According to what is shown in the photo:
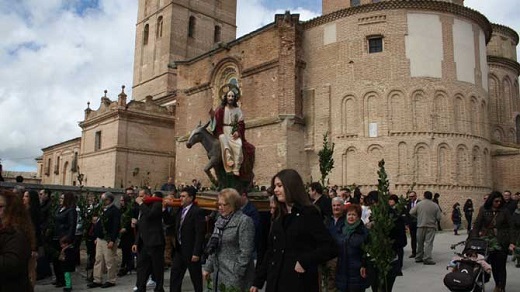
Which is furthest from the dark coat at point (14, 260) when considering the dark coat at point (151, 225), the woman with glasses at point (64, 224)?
the woman with glasses at point (64, 224)

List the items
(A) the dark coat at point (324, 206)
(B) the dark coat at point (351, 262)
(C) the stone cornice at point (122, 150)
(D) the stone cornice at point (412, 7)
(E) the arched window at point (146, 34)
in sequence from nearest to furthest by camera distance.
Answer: (B) the dark coat at point (351, 262), (A) the dark coat at point (324, 206), (D) the stone cornice at point (412, 7), (C) the stone cornice at point (122, 150), (E) the arched window at point (146, 34)

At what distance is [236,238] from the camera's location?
4.79 meters

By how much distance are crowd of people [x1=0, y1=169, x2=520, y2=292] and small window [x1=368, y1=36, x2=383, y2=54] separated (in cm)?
1425

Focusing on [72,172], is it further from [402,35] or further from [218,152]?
[218,152]

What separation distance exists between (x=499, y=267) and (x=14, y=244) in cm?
700

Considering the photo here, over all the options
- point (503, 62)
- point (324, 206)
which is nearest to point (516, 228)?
point (324, 206)

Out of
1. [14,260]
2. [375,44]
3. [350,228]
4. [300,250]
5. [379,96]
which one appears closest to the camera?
[14,260]

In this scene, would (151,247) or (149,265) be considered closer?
(151,247)

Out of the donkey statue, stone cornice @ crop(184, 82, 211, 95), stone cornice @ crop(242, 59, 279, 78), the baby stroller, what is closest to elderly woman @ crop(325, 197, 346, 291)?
the baby stroller

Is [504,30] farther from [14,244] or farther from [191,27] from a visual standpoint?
[14,244]

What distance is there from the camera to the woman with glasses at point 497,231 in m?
6.95

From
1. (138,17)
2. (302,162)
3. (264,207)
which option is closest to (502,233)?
(264,207)

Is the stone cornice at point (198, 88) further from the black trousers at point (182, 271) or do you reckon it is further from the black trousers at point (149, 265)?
the black trousers at point (182, 271)

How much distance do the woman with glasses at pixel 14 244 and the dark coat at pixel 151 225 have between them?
3410mm
